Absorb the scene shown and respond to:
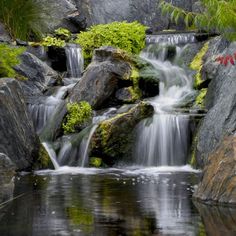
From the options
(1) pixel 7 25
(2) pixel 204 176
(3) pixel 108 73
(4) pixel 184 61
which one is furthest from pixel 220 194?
(1) pixel 7 25

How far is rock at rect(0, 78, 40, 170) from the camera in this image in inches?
488

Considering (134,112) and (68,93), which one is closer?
(134,112)

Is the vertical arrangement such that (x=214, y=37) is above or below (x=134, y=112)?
above

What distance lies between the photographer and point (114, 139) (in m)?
14.3

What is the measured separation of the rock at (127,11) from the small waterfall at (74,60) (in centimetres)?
510

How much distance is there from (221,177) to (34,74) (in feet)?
40.1

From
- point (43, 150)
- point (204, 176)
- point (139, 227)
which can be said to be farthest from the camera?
point (43, 150)

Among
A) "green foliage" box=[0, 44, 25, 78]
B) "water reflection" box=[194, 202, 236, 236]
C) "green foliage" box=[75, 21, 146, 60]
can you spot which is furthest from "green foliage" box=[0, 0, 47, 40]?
"water reflection" box=[194, 202, 236, 236]

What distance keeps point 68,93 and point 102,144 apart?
3682mm

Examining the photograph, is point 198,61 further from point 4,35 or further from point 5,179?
point 5,179

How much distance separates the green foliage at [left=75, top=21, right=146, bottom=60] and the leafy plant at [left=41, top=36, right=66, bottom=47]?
0.71 metres

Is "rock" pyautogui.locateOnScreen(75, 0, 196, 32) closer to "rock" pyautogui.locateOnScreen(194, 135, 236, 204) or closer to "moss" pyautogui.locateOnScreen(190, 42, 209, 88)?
"moss" pyautogui.locateOnScreen(190, 42, 209, 88)

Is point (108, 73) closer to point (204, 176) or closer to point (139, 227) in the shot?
point (204, 176)

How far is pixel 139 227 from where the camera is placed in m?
6.52
